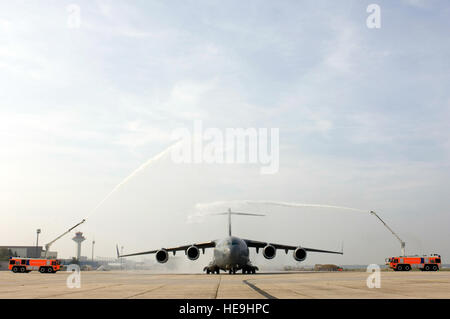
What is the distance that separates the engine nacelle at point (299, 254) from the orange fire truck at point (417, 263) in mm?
14817

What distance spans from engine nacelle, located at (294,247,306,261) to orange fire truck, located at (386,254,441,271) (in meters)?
14.8

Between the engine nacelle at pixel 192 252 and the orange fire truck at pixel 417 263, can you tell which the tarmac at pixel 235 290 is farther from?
the orange fire truck at pixel 417 263

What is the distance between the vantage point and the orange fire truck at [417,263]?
55.4m

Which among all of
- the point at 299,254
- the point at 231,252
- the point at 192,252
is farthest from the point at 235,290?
the point at 299,254

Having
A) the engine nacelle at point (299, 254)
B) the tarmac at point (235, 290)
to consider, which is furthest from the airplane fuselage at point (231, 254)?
the tarmac at point (235, 290)

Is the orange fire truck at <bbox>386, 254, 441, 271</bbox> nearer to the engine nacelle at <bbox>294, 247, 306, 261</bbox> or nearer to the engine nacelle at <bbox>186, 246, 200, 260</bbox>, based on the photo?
the engine nacelle at <bbox>294, 247, 306, 261</bbox>

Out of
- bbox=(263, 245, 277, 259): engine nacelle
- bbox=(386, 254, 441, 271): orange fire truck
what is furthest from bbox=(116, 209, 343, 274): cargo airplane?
bbox=(386, 254, 441, 271): orange fire truck

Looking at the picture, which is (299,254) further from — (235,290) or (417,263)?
(235,290)

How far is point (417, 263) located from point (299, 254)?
16.7 metres

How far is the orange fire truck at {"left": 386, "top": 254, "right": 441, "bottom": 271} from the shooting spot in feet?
182
